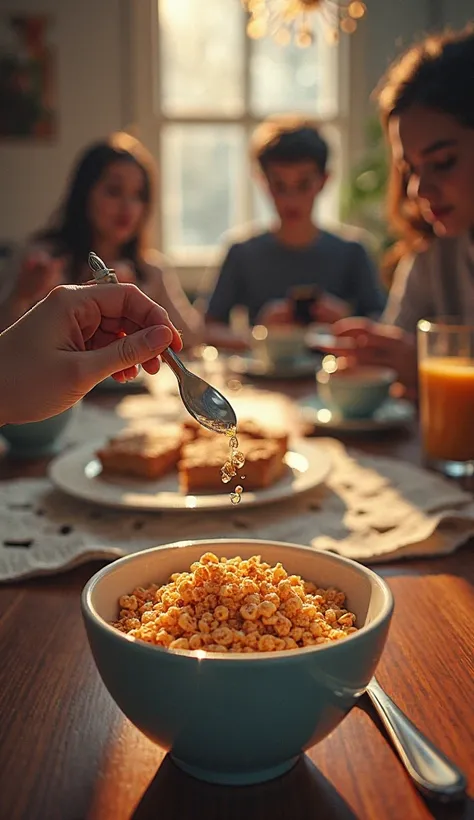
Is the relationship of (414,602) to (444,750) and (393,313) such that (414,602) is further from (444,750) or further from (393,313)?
(393,313)

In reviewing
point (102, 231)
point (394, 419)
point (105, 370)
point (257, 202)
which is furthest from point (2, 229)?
point (105, 370)

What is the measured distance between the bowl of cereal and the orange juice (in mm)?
672

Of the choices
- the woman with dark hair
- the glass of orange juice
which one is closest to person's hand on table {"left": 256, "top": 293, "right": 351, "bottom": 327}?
the woman with dark hair

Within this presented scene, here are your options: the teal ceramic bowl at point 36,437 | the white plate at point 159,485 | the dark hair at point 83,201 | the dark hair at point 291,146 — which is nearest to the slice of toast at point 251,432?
the white plate at point 159,485

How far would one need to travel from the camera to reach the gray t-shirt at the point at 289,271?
11.6 feet

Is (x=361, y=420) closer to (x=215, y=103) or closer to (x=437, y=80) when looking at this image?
(x=437, y=80)

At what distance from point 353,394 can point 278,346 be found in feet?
2.01

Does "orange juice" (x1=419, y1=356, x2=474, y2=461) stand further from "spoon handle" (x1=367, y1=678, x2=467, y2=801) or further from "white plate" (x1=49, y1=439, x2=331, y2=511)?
"spoon handle" (x1=367, y1=678, x2=467, y2=801)

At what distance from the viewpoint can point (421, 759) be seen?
55 cm

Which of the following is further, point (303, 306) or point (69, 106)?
point (69, 106)

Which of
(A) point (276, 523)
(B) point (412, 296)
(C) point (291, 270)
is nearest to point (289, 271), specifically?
(C) point (291, 270)

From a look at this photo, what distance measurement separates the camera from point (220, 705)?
504 mm

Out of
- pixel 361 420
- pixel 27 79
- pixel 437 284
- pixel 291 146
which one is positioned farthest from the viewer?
pixel 27 79

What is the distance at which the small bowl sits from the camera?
157 cm
